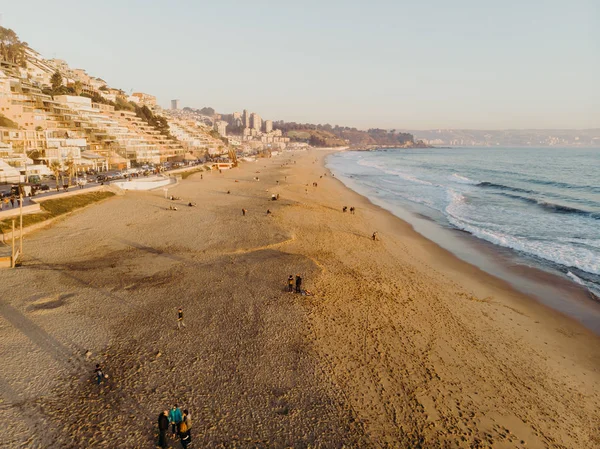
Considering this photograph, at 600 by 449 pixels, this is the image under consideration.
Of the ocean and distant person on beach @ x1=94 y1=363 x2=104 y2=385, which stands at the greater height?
the ocean

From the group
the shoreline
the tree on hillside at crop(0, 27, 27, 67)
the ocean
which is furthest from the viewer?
the tree on hillside at crop(0, 27, 27, 67)

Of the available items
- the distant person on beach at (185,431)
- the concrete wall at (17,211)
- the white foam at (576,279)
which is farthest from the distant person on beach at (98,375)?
the white foam at (576,279)

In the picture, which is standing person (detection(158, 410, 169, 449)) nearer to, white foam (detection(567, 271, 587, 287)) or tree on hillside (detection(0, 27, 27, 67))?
white foam (detection(567, 271, 587, 287))

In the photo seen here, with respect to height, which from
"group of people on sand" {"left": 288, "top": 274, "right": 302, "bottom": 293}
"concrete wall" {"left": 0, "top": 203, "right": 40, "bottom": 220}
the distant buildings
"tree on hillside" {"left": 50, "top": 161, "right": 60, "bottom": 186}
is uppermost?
the distant buildings

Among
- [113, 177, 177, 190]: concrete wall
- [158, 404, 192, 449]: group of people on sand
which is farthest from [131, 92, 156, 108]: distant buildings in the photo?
[158, 404, 192, 449]: group of people on sand

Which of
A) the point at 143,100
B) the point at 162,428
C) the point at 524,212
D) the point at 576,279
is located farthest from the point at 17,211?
the point at 143,100

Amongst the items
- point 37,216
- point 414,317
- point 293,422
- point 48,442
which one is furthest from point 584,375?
point 37,216

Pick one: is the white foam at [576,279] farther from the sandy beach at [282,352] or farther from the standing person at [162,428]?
the standing person at [162,428]

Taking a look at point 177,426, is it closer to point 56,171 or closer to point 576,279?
point 576,279
